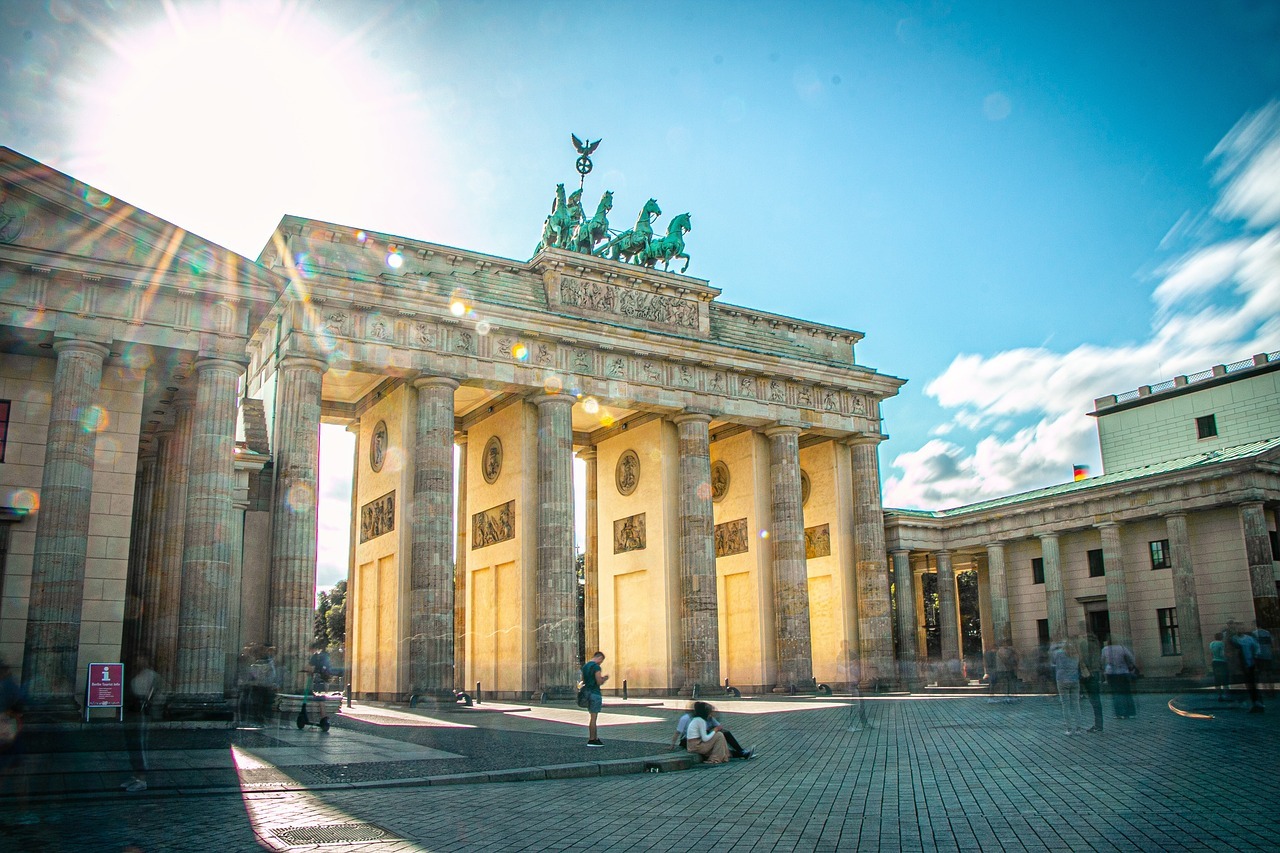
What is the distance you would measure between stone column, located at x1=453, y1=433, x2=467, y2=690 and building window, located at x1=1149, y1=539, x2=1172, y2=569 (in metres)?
29.4

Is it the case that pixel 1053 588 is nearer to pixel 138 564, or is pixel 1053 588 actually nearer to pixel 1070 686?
pixel 1070 686

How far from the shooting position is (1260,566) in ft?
120

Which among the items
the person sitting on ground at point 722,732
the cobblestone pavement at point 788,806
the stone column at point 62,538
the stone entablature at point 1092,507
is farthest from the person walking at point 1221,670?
the stone column at point 62,538

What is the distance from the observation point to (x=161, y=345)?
22594 mm

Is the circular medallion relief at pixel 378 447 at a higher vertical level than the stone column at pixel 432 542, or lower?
higher

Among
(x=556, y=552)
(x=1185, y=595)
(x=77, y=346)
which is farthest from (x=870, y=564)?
(x=77, y=346)

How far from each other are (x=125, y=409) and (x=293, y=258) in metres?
12.2

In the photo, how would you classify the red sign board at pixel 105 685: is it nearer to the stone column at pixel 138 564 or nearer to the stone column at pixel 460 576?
the stone column at pixel 138 564

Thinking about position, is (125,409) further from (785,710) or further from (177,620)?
(785,710)

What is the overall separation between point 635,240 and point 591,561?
15185mm

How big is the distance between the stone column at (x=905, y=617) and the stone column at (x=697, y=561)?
33.0 feet

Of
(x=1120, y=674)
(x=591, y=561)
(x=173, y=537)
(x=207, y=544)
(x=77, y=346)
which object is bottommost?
(x=1120, y=674)

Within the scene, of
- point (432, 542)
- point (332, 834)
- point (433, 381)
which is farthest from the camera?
point (433, 381)

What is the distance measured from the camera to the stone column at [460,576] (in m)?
40.4
